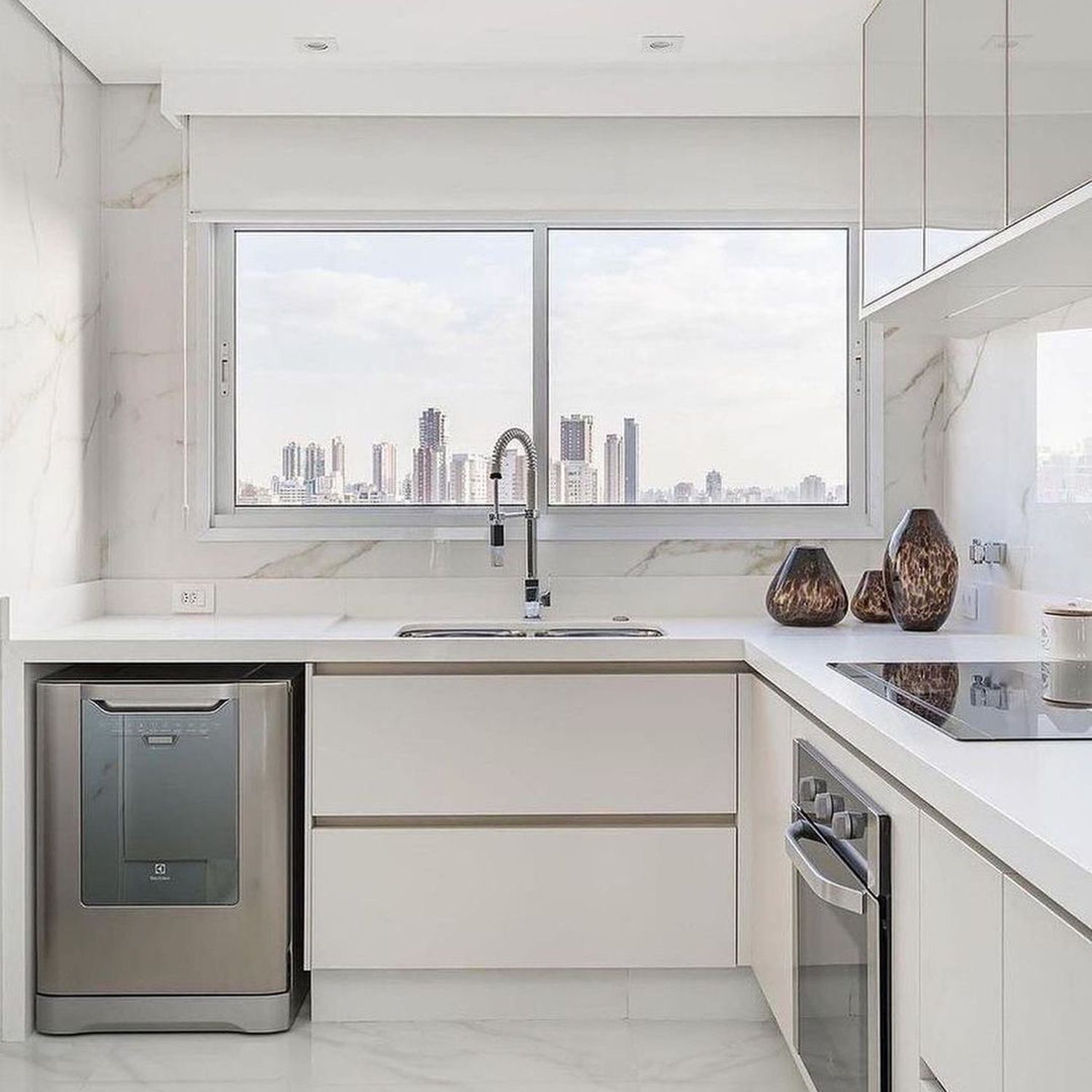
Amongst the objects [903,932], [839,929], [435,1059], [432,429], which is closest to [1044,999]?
[903,932]

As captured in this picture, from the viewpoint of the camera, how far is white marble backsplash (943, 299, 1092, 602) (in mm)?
2523

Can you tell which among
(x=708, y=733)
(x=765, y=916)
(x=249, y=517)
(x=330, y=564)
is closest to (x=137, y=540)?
(x=249, y=517)

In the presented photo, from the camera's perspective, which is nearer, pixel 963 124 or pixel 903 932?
pixel 903 932

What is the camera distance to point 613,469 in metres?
3.37

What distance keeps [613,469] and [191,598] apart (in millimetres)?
1200

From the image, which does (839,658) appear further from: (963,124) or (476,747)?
(963,124)

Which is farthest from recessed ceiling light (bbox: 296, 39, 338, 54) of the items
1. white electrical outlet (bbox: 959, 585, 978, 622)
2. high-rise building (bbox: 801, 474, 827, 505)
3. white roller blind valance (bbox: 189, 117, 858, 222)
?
white electrical outlet (bbox: 959, 585, 978, 622)

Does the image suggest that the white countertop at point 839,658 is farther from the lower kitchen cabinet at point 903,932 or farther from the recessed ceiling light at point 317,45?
the recessed ceiling light at point 317,45

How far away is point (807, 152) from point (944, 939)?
2.34 meters

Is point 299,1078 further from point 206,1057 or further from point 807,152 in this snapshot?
point 807,152

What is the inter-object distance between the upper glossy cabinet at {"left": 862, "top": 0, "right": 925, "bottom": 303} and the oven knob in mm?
1014

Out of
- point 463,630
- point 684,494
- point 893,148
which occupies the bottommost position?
point 463,630

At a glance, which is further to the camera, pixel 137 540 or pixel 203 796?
pixel 137 540

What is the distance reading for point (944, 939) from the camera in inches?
54.7
